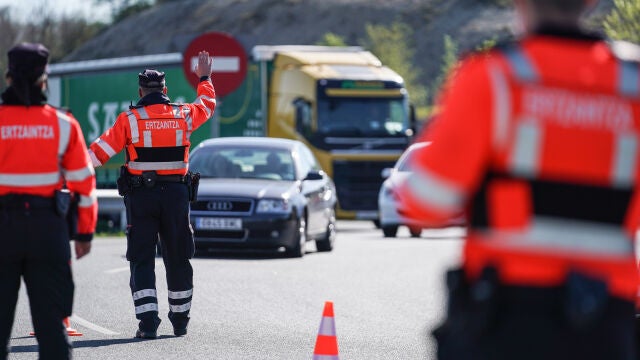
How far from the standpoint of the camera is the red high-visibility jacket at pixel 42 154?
711 centimetres

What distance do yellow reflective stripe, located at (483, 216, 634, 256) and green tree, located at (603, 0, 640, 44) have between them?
38.5 m

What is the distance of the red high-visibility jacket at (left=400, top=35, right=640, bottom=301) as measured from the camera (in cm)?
425

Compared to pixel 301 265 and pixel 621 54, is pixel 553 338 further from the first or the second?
pixel 301 265

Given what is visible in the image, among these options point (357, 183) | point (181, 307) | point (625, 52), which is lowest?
point (357, 183)

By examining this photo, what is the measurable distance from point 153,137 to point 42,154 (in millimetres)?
4250

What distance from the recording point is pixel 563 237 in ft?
14.0

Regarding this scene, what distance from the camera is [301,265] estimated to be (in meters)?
18.5

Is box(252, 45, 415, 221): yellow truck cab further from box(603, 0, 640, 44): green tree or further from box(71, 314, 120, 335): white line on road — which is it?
box(71, 314, 120, 335): white line on road

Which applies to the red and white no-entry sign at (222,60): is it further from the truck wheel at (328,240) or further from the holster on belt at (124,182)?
the holster on belt at (124,182)

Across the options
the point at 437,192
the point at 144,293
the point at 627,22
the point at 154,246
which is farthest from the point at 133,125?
the point at 627,22

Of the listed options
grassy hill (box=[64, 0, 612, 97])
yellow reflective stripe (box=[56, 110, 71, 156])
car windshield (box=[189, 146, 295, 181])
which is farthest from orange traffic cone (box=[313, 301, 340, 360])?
grassy hill (box=[64, 0, 612, 97])

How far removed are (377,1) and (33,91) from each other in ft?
325

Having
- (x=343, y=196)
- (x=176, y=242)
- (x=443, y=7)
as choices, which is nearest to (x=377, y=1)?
(x=443, y=7)

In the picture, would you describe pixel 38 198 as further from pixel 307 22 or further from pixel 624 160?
pixel 307 22
